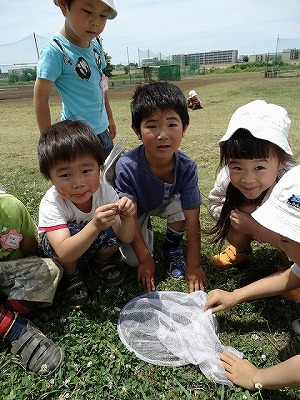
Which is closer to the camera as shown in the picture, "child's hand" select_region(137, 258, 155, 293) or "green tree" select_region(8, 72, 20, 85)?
"child's hand" select_region(137, 258, 155, 293)

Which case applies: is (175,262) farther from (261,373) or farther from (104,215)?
(261,373)

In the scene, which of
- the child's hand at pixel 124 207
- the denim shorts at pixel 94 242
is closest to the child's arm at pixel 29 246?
the denim shorts at pixel 94 242

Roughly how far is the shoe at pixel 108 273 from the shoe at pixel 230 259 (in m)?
0.66

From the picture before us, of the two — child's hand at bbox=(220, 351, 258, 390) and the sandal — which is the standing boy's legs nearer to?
the sandal

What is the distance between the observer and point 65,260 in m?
1.93

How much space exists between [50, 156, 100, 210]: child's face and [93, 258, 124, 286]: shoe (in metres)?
0.57

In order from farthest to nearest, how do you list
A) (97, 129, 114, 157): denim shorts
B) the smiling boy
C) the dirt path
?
the dirt path < (97, 129, 114, 157): denim shorts < the smiling boy

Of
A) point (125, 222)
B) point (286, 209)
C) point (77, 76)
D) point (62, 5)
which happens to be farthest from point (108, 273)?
point (62, 5)

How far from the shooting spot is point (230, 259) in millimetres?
2441

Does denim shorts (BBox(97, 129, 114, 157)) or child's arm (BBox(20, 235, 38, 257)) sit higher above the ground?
denim shorts (BBox(97, 129, 114, 157))

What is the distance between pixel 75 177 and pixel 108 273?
71 cm

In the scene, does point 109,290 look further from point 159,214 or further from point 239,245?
point 239,245

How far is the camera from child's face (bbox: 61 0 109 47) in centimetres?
234

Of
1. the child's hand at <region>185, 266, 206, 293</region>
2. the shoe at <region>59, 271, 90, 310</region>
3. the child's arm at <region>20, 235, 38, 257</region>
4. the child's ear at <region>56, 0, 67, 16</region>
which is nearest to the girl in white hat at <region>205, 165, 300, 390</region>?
the child's hand at <region>185, 266, 206, 293</region>
